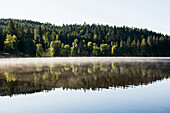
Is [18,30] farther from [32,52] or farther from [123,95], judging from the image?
[123,95]

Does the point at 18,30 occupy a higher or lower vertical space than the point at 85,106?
higher

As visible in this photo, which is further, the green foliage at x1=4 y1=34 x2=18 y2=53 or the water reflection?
the green foliage at x1=4 y1=34 x2=18 y2=53

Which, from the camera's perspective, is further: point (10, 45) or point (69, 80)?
point (10, 45)

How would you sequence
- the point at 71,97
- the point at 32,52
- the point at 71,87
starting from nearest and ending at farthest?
the point at 71,97 → the point at 71,87 → the point at 32,52

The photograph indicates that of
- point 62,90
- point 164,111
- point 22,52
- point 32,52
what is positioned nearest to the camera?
point 164,111

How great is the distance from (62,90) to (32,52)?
112 metres

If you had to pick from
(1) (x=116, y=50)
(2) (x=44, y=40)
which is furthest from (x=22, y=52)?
(1) (x=116, y=50)

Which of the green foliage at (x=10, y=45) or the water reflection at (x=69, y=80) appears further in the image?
the green foliage at (x=10, y=45)

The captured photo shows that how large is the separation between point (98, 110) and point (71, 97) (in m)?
3.27

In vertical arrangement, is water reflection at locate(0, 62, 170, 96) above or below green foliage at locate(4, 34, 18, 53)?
below

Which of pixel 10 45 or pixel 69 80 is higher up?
pixel 10 45

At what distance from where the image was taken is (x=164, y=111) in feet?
31.8

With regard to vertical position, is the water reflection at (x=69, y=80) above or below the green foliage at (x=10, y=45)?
below

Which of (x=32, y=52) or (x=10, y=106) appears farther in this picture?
(x=32, y=52)
